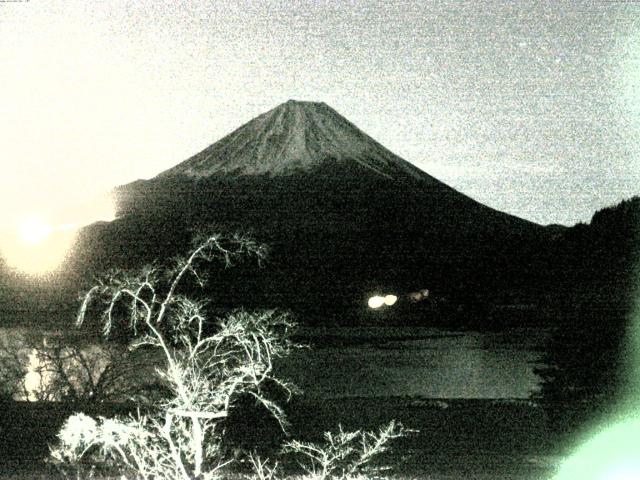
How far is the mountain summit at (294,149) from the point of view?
107 meters

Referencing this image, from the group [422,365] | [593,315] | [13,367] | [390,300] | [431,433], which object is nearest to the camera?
[593,315]

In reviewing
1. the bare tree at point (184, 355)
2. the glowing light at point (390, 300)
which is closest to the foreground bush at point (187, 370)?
the bare tree at point (184, 355)

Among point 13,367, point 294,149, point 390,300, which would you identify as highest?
point 294,149

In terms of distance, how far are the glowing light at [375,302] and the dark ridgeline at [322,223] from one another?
95 centimetres

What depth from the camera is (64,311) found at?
41.5 meters

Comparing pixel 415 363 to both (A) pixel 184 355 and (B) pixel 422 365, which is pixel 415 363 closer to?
(B) pixel 422 365

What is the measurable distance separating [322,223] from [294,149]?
890 inches

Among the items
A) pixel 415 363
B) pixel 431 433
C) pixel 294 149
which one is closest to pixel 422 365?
pixel 415 363

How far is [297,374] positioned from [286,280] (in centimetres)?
2956

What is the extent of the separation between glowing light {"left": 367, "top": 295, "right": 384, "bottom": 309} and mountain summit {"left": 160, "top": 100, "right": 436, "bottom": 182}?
42.6 meters

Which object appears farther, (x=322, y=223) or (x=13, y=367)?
→ (x=322, y=223)

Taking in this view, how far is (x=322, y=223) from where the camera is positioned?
8981cm

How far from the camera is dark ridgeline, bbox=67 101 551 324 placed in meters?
62.7

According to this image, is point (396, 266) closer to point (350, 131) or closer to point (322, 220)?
point (322, 220)
